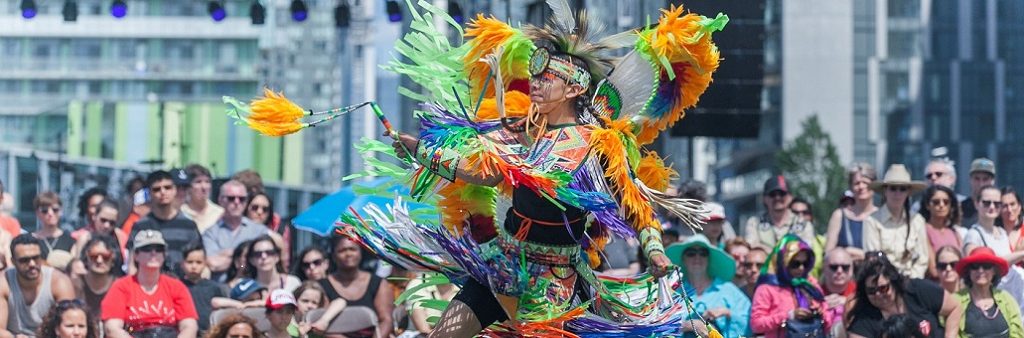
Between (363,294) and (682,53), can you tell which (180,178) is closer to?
(363,294)

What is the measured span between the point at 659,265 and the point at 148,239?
403 cm

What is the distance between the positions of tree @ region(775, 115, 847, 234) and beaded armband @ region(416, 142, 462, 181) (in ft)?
137

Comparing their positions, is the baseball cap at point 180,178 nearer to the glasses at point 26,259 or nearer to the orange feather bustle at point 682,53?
the glasses at point 26,259

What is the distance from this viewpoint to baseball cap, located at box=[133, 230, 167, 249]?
10.7 meters

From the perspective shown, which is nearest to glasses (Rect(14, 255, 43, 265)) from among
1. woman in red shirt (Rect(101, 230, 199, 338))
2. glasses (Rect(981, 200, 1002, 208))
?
woman in red shirt (Rect(101, 230, 199, 338))

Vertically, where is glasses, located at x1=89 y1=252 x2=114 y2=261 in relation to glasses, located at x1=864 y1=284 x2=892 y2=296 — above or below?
above

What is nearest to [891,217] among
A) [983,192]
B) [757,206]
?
[983,192]

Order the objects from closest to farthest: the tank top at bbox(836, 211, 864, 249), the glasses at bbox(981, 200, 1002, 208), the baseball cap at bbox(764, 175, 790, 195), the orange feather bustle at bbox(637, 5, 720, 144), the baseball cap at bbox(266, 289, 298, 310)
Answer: the orange feather bustle at bbox(637, 5, 720, 144) < the baseball cap at bbox(266, 289, 298, 310) < the glasses at bbox(981, 200, 1002, 208) < the tank top at bbox(836, 211, 864, 249) < the baseball cap at bbox(764, 175, 790, 195)

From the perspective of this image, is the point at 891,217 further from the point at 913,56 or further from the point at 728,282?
the point at 913,56

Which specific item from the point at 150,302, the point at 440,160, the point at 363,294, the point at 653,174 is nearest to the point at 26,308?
the point at 150,302

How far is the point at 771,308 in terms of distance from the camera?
10.6 metres

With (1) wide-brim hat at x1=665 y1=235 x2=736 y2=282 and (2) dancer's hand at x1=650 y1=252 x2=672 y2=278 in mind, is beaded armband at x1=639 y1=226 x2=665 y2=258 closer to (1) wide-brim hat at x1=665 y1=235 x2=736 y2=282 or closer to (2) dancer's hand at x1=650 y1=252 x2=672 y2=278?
(2) dancer's hand at x1=650 y1=252 x2=672 y2=278

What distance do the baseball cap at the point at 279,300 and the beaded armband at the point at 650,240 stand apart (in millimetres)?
3090

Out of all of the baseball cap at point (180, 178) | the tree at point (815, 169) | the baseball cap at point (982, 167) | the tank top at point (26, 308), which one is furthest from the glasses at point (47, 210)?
the tree at point (815, 169)
